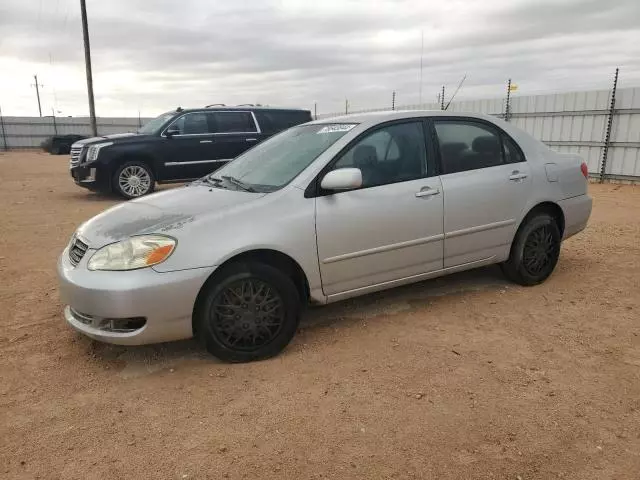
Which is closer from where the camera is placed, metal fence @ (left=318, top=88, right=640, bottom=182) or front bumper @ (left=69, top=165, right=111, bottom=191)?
front bumper @ (left=69, top=165, right=111, bottom=191)

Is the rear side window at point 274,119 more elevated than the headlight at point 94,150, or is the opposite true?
the rear side window at point 274,119

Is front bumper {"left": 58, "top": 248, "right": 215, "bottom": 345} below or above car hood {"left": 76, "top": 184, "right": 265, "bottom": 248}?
below

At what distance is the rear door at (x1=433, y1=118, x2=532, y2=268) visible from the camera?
3.95 meters

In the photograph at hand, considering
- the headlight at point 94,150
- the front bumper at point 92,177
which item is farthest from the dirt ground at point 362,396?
the headlight at point 94,150

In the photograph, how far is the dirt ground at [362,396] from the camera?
7.54 feet

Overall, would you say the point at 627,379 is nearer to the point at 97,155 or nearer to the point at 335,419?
the point at 335,419

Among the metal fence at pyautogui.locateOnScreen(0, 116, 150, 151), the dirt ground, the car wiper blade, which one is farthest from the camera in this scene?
the metal fence at pyautogui.locateOnScreen(0, 116, 150, 151)

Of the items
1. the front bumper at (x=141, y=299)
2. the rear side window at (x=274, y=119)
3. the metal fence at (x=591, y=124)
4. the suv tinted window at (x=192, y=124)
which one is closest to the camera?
the front bumper at (x=141, y=299)

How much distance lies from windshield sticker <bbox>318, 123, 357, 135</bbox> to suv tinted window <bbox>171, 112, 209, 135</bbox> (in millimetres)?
7132

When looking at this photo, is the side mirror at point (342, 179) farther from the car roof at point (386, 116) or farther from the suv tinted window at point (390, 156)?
the car roof at point (386, 116)

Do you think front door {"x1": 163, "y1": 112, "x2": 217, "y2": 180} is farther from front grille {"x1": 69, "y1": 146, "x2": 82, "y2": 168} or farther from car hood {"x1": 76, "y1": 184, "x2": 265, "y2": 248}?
car hood {"x1": 76, "y1": 184, "x2": 265, "y2": 248}

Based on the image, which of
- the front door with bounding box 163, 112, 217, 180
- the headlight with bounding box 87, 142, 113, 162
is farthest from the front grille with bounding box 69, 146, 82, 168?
the front door with bounding box 163, 112, 217, 180

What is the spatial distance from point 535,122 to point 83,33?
1840 cm

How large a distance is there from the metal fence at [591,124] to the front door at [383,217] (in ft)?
25.0
